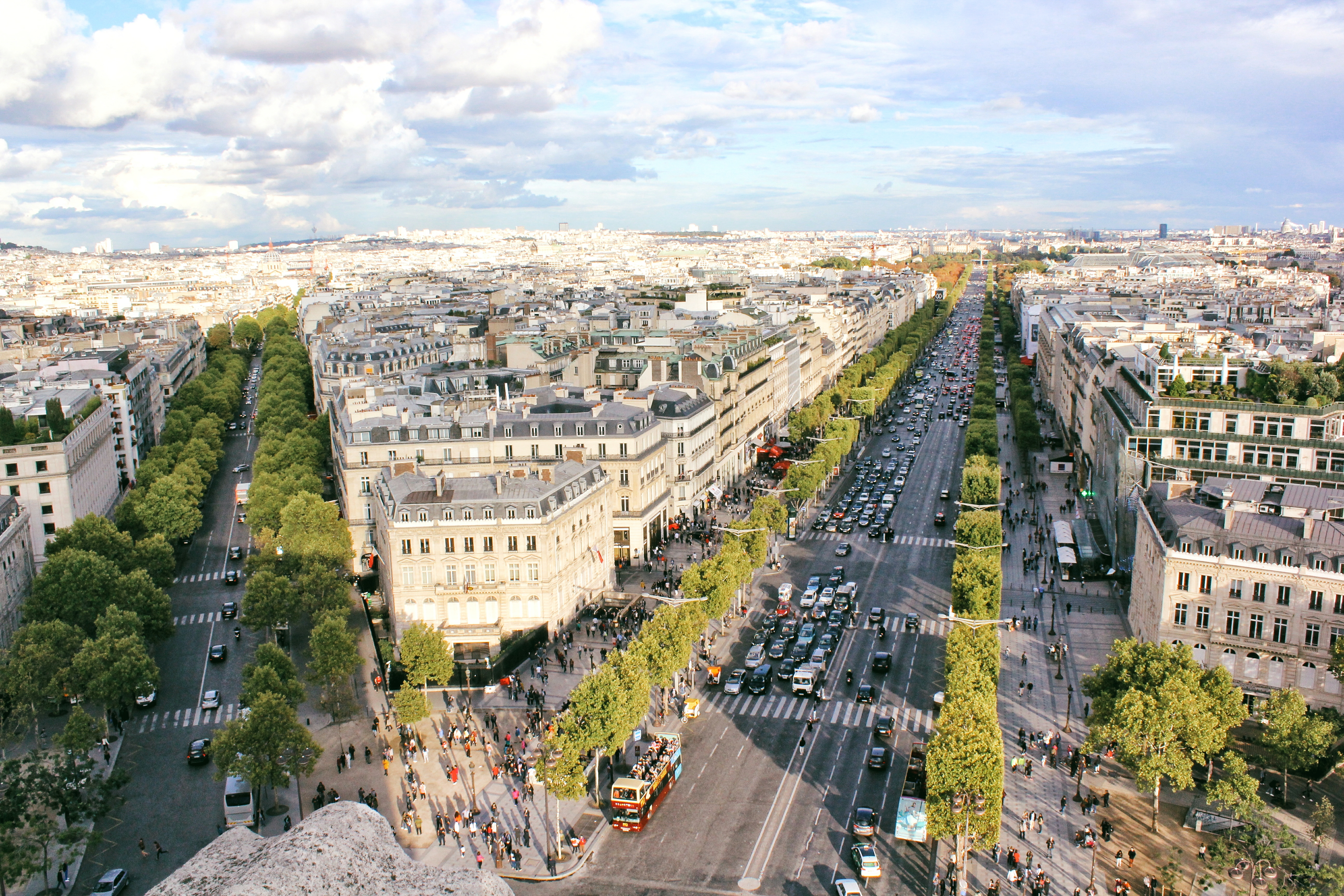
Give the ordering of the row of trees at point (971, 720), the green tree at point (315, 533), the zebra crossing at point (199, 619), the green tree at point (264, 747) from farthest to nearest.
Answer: the green tree at point (315, 533) < the zebra crossing at point (199, 619) < the green tree at point (264, 747) < the row of trees at point (971, 720)

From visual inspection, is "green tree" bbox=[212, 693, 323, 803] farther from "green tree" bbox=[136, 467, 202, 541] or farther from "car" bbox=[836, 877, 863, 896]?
"green tree" bbox=[136, 467, 202, 541]

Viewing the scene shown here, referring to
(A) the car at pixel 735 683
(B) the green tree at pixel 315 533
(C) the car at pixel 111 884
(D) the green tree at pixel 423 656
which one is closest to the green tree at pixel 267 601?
(B) the green tree at pixel 315 533

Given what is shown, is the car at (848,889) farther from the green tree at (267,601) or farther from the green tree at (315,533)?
the green tree at (315,533)

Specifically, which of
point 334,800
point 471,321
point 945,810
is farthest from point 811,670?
point 471,321

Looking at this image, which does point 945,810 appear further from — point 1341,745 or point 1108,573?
point 1108,573

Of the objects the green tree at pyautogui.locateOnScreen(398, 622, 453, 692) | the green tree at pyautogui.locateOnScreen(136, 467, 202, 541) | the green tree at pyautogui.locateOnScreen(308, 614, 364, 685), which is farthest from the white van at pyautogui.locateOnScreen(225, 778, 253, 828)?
the green tree at pyautogui.locateOnScreen(136, 467, 202, 541)
